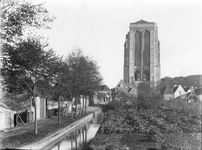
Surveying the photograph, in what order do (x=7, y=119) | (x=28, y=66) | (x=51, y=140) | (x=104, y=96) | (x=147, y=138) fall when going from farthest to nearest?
(x=104, y=96) < (x=7, y=119) < (x=51, y=140) < (x=147, y=138) < (x=28, y=66)

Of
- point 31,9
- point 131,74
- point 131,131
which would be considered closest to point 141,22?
point 131,74

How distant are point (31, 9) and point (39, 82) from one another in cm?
636

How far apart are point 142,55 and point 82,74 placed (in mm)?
42485

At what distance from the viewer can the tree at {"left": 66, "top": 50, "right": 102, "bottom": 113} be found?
91.6 feet

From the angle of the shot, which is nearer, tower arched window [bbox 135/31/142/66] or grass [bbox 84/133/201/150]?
grass [bbox 84/133/201/150]

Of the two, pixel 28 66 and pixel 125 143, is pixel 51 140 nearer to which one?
pixel 125 143

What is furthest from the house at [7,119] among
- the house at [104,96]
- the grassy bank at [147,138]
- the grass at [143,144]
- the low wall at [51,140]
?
the house at [104,96]

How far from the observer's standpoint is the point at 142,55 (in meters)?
69.6

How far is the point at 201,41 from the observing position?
10547 mm

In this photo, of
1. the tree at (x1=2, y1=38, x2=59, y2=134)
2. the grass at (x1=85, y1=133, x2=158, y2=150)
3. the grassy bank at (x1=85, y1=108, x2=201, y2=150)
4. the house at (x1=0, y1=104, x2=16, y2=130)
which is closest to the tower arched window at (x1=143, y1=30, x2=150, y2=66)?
the grassy bank at (x1=85, y1=108, x2=201, y2=150)

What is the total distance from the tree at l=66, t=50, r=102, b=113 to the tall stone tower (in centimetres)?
3158

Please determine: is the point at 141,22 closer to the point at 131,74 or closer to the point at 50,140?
the point at 131,74

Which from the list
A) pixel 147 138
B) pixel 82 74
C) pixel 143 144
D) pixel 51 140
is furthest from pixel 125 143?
pixel 82 74

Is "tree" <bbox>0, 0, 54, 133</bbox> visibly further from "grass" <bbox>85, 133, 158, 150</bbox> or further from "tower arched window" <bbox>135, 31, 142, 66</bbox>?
"tower arched window" <bbox>135, 31, 142, 66</bbox>
